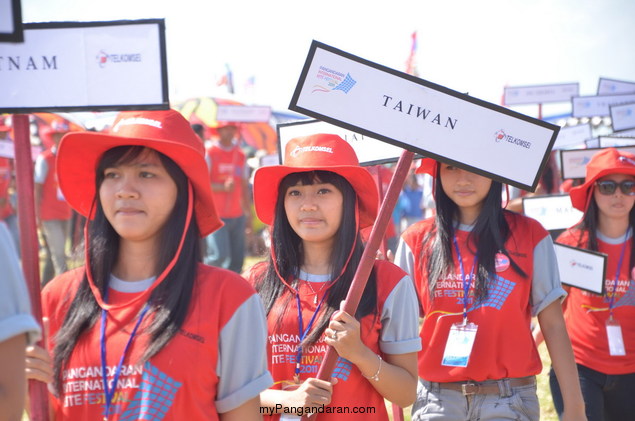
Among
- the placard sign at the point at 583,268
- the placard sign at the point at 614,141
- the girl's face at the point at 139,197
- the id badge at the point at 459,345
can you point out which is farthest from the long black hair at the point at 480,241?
the placard sign at the point at 614,141

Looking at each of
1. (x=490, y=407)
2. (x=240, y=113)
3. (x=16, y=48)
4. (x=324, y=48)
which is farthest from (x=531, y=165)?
(x=240, y=113)

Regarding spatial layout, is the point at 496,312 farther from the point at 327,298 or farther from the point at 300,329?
the point at 300,329

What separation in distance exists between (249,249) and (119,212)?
1401 centimetres

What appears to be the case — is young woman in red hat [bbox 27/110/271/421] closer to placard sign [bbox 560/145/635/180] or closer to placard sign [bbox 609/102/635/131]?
placard sign [bbox 560/145/635/180]

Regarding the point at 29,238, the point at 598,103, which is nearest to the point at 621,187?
the point at 29,238

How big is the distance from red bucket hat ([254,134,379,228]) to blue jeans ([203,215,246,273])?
21.5 feet

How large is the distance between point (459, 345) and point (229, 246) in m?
6.95

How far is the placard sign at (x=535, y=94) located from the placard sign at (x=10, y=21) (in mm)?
8878

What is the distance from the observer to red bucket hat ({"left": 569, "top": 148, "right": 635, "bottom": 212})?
4.02m

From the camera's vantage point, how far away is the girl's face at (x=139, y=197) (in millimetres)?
2121

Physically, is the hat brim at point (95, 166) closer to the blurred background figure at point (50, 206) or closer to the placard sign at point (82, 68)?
the placard sign at point (82, 68)

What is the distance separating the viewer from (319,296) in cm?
273

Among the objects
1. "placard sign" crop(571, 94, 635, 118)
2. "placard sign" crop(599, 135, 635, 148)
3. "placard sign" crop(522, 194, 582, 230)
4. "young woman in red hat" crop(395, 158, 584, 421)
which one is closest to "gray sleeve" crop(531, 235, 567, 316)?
"young woman in red hat" crop(395, 158, 584, 421)

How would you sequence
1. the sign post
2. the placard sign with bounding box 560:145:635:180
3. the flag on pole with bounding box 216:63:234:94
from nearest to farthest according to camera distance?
1. the sign post
2. the placard sign with bounding box 560:145:635:180
3. the flag on pole with bounding box 216:63:234:94
